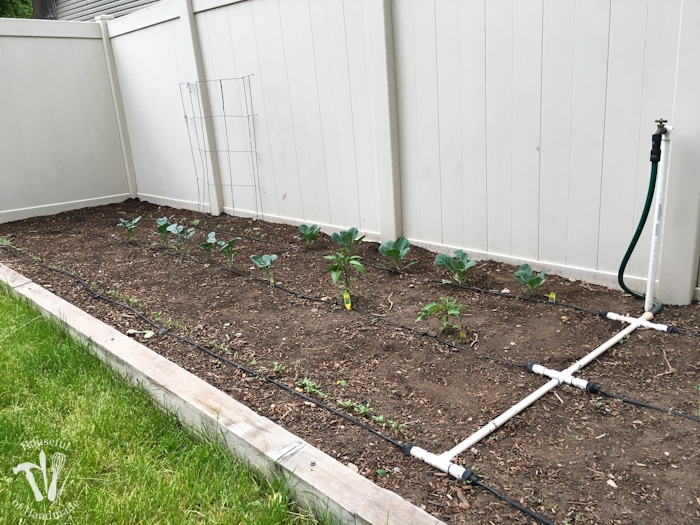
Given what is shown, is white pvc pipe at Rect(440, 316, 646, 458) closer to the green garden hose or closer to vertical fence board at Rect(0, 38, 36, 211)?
the green garden hose

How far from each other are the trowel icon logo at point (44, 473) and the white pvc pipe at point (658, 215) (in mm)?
2699

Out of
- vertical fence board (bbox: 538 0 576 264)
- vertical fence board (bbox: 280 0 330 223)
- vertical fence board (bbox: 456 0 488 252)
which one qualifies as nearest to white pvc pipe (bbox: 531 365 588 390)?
vertical fence board (bbox: 538 0 576 264)

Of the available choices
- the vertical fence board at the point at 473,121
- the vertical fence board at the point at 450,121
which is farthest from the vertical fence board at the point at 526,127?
the vertical fence board at the point at 450,121

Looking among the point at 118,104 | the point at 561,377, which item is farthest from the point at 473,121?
the point at 118,104

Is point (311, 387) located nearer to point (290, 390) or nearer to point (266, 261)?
point (290, 390)

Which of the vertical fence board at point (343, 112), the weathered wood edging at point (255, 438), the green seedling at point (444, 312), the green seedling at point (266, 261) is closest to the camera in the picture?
the weathered wood edging at point (255, 438)

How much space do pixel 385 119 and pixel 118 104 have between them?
4648mm

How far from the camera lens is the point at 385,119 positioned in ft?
13.1

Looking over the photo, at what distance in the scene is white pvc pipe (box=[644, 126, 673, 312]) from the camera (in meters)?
2.67

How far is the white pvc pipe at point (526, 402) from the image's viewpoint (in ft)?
6.45

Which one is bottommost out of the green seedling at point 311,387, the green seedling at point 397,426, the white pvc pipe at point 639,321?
the green seedling at point 311,387

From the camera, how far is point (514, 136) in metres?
3.39

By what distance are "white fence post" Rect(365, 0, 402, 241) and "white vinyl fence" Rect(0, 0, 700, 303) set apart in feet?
0.04

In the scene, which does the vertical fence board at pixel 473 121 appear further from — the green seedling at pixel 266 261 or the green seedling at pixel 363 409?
the green seedling at pixel 363 409
